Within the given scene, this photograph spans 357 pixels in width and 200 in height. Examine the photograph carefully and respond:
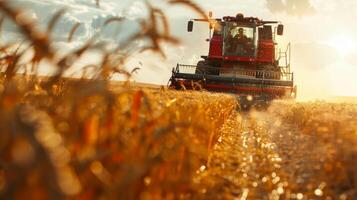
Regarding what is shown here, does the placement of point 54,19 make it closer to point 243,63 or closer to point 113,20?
point 113,20

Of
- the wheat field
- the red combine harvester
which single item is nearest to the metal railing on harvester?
the red combine harvester

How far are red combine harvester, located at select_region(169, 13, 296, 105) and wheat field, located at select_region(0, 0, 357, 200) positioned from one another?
12190 millimetres

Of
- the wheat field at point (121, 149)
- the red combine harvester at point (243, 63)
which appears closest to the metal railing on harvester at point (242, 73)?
the red combine harvester at point (243, 63)

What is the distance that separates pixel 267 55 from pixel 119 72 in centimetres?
1746

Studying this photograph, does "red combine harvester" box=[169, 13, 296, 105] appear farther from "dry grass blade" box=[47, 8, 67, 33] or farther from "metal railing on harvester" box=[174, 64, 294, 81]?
"dry grass blade" box=[47, 8, 67, 33]

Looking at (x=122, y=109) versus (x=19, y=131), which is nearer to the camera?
(x=19, y=131)

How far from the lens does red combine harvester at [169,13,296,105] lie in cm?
1783

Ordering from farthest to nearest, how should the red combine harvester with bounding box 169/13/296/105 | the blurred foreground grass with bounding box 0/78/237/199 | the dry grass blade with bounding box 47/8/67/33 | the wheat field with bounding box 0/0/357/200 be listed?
1. the red combine harvester with bounding box 169/13/296/105
2. the dry grass blade with bounding box 47/8/67/33
3. the wheat field with bounding box 0/0/357/200
4. the blurred foreground grass with bounding box 0/78/237/199

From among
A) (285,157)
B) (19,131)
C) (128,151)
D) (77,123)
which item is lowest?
(285,157)

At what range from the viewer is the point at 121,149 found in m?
1.91

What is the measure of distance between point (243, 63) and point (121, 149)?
1845 centimetres

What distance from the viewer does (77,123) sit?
5.63 ft

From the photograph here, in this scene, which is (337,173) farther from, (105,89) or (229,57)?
(229,57)

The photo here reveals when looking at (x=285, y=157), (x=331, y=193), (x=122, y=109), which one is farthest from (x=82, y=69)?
(x=285, y=157)
